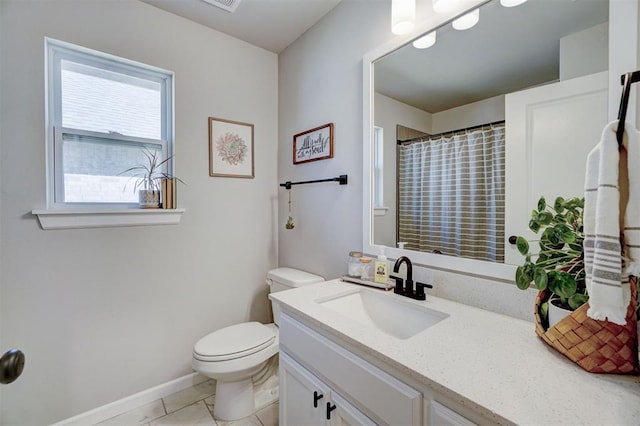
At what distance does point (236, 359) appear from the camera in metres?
1.44

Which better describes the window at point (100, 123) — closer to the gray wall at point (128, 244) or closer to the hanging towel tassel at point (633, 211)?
the gray wall at point (128, 244)

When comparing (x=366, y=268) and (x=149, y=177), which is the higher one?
(x=149, y=177)

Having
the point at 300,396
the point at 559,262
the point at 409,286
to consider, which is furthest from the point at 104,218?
the point at 559,262

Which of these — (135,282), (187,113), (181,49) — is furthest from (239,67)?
(135,282)

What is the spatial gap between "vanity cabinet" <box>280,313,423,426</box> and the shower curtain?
624mm

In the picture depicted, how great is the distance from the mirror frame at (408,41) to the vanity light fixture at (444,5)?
0.07ft

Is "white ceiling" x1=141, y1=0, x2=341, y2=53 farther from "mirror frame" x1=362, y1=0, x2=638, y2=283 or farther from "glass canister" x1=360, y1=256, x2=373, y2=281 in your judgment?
"glass canister" x1=360, y1=256, x2=373, y2=281

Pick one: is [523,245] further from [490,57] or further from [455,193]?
[490,57]

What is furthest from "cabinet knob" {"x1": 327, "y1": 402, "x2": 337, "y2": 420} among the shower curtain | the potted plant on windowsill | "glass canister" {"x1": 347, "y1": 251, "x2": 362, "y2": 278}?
the potted plant on windowsill

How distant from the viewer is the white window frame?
144cm

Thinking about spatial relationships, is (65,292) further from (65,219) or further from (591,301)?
(591,301)

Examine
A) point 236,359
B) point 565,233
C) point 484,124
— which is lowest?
point 236,359

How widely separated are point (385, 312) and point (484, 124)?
87 centimetres

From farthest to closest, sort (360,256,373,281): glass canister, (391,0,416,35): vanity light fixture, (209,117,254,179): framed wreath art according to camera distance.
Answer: (209,117,254,179): framed wreath art → (360,256,373,281): glass canister → (391,0,416,35): vanity light fixture
